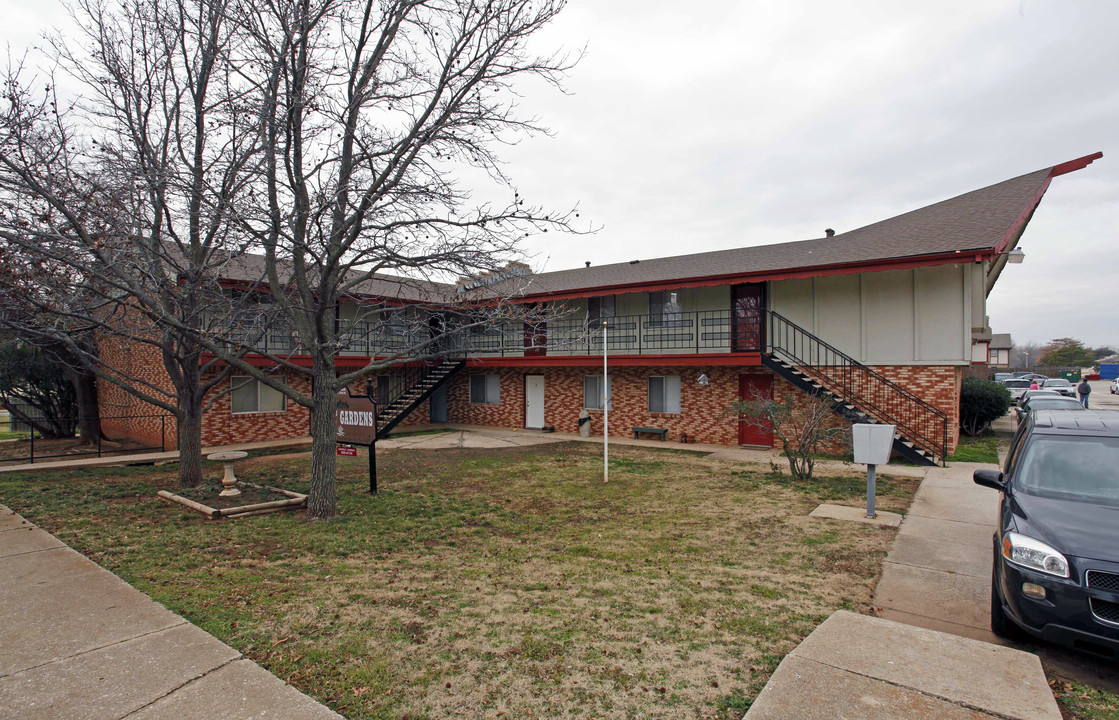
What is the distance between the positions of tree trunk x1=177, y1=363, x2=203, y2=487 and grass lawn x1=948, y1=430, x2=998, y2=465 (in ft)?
48.9

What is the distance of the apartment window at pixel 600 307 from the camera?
1898cm

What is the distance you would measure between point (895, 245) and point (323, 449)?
13.1 m

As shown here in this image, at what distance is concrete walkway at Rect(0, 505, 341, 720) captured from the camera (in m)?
3.23

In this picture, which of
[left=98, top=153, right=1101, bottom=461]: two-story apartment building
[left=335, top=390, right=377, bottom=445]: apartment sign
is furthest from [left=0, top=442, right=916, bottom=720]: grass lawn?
[left=98, top=153, right=1101, bottom=461]: two-story apartment building

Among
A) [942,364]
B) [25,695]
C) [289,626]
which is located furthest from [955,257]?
[25,695]

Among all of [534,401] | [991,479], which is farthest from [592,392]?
[991,479]

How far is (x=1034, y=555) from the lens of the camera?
388 cm

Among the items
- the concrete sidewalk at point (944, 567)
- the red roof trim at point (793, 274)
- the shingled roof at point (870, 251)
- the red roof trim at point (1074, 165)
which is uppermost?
the red roof trim at point (1074, 165)

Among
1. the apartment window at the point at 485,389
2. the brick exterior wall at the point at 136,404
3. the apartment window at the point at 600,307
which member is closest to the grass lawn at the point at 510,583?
the brick exterior wall at the point at 136,404

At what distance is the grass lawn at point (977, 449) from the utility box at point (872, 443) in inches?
258

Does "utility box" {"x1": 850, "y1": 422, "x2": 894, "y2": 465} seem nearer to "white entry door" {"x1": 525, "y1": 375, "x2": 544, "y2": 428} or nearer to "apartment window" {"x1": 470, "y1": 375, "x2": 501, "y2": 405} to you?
"white entry door" {"x1": 525, "y1": 375, "x2": 544, "y2": 428}

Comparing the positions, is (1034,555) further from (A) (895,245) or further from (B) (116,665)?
(A) (895,245)

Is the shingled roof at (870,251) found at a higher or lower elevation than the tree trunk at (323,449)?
higher

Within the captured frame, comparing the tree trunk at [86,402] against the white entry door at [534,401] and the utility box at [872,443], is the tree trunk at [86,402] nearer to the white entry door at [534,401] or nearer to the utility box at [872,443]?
the white entry door at [534,401]
